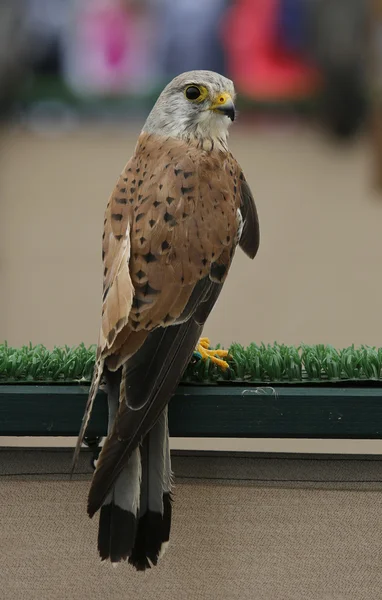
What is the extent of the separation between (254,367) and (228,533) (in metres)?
0.27

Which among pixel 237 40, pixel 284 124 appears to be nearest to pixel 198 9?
pixel 237 40

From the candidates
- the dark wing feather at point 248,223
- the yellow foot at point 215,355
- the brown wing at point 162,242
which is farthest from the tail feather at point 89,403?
the dark wing feather at point 248,223

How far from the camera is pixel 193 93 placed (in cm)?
178

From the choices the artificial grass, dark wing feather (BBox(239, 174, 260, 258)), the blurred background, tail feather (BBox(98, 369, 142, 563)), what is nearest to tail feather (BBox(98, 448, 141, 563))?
tail feather (BBox(98, 369, 142, 563))

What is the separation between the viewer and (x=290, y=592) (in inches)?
57.6

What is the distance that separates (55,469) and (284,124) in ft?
18.8

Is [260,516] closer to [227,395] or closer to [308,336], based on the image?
[227,395]

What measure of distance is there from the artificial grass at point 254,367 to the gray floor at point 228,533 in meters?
0.14

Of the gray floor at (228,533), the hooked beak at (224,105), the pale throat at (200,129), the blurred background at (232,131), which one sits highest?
the hooked beak at (224,105)

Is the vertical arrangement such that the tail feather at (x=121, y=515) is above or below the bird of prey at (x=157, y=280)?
below

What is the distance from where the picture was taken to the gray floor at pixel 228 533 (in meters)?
1.45

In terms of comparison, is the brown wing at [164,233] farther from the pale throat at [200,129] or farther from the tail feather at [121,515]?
the tail feather at [121,515]

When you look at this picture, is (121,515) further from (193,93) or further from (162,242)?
(193,93)

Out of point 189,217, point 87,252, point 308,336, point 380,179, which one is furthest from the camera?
point 380,179
